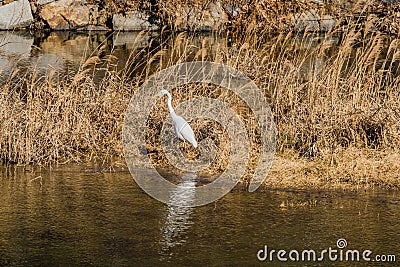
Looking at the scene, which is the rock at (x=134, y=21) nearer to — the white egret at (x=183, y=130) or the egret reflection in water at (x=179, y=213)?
the white egret at (x=183, y=130)

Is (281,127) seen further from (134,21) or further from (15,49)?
(134,21)

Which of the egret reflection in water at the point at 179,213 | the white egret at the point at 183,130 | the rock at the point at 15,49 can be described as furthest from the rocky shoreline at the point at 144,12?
the egret reflection in water at the point at 179,213

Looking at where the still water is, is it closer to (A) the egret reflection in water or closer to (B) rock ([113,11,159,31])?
(A) the egret reflection in water

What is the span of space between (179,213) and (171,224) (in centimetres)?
28

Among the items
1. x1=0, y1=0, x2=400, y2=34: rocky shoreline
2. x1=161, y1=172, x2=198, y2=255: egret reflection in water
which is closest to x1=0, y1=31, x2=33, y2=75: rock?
x1=0, y1=0, x2=400, y2=34: rocky shoreline

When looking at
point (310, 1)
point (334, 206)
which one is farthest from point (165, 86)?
point (310, 1)

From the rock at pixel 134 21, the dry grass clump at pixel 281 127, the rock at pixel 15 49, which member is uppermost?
the rock at pixel 134 21

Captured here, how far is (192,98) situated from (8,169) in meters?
2.11

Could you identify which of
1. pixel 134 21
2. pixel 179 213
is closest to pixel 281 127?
pixel 179 213

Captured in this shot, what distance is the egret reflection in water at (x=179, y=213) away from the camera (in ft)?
17.8

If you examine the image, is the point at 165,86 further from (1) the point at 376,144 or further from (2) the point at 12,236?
(2) the point at 12,236

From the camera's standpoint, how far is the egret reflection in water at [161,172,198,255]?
5418 millimetres

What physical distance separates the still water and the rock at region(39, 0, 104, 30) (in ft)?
39.9

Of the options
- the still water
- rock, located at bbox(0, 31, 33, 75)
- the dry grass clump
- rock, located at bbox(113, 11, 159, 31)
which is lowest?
the still water
